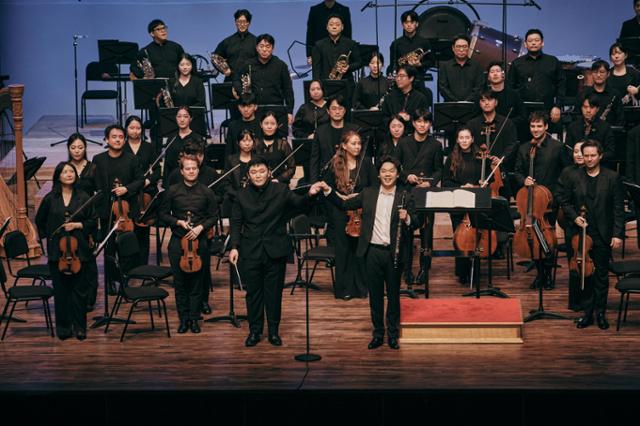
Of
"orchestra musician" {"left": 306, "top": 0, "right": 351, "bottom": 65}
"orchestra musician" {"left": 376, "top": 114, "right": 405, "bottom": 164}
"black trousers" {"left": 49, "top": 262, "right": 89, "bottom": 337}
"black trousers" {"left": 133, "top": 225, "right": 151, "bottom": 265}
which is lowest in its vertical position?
"black trousers" {"left": 49, "top": 262, "right": 89, "bottom": 337}

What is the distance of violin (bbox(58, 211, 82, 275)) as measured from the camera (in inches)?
299

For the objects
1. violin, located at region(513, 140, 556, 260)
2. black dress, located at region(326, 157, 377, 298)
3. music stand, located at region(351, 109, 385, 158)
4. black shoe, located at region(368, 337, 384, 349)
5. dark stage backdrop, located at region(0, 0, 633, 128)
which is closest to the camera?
black shoe, located at region(368, 337, 384, 349)

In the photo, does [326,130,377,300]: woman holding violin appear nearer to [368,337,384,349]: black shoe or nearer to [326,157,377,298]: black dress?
[326,157,377,298]: black dress

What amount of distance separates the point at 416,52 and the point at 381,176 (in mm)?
3305

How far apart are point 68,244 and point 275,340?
1.49 meters

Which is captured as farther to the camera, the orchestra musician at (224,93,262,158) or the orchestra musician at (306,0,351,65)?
the orchestra musician at (306,0,351,65)

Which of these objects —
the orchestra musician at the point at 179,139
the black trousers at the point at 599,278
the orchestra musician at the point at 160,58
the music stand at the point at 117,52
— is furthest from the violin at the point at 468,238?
the music stand at the point at 117,52

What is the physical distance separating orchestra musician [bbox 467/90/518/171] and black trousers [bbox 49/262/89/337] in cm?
321

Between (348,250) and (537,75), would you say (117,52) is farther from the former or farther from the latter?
(537,75)

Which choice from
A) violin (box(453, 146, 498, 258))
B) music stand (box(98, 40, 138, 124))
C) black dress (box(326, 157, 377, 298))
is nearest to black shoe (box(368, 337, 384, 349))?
black dress (box(326, 157, 377, 298))
